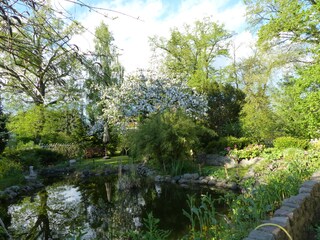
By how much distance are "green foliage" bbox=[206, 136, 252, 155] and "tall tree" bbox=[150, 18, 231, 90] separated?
954cm

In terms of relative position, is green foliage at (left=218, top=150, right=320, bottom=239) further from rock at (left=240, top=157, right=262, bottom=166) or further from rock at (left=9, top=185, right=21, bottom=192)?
rock at (left=9, top=185, right=21, bottom=192)

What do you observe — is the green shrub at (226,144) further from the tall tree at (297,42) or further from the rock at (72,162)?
the rock at (72,162)

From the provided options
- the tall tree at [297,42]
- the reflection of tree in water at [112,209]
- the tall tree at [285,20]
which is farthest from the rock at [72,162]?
the tall tree at [285,20]

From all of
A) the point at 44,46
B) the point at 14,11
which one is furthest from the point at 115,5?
the point at 44,46

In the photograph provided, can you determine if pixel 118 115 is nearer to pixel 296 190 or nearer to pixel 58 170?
pixel 58 170

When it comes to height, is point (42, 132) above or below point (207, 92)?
below

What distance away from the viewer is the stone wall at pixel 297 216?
2.64 m

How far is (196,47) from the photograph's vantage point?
2297 cm

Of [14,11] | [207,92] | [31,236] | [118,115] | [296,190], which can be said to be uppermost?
[207,92]

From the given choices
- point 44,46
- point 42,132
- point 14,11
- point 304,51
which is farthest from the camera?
point 42,132

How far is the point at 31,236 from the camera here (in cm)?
590

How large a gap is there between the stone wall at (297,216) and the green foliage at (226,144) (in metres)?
8.69

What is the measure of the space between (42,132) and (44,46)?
704 inches

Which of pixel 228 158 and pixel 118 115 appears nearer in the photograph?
pixel 228 158
